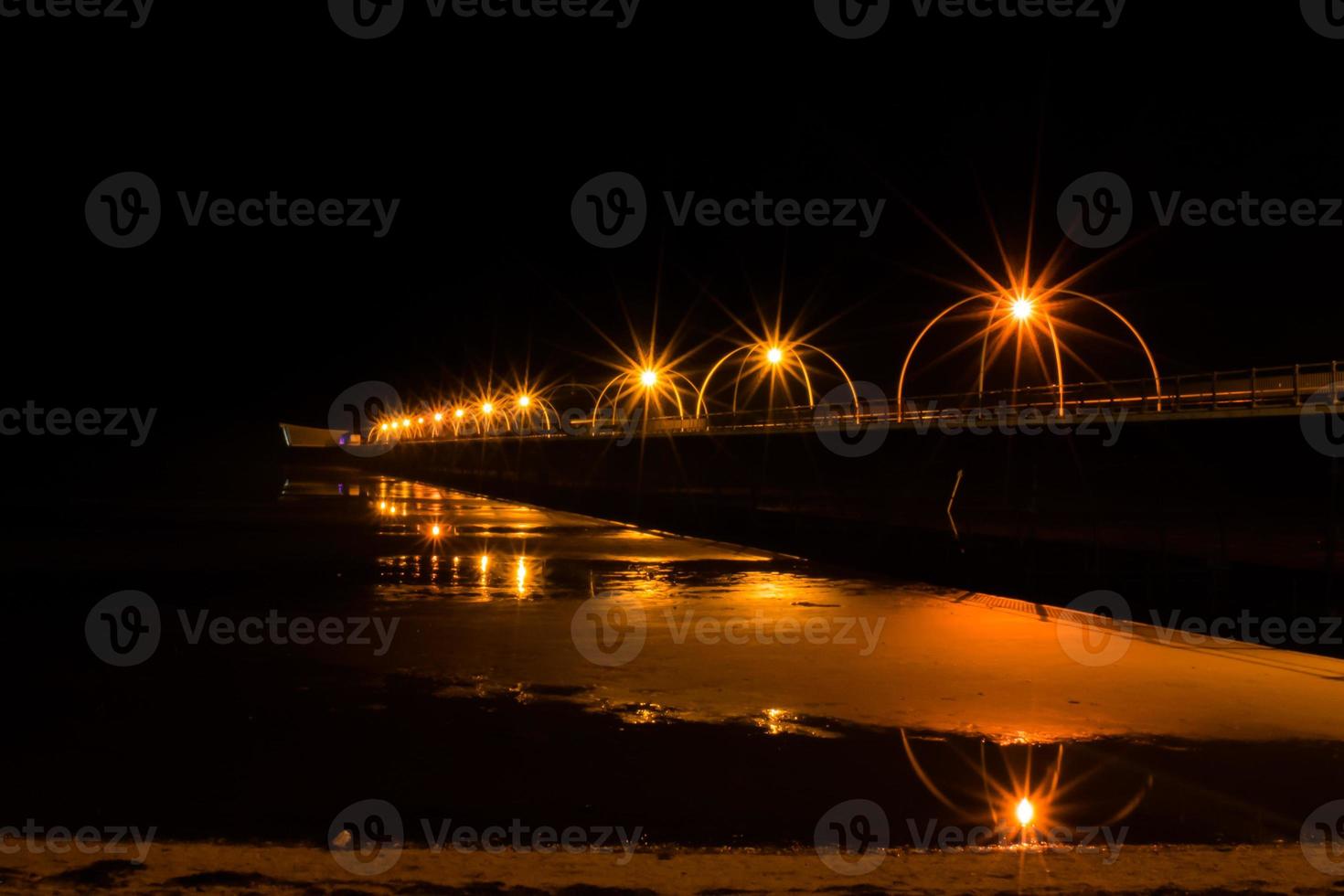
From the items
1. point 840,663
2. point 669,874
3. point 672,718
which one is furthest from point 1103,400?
point 669,874

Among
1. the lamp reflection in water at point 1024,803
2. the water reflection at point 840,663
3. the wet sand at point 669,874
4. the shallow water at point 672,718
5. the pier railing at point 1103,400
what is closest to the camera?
the wet sand at point 669,874

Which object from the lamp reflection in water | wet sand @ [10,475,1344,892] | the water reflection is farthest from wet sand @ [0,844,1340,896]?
the water reflection

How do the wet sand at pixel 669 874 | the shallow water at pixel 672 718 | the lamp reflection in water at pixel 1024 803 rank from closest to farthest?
the wet sand at pixel 669 874, the lamp reflection in water at pixel 1024 803, the shallow water at pixel 672 718

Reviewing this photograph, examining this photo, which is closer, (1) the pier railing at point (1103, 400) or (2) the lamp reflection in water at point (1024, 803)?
(2) the lamp reflection in water at point (1024, 803)

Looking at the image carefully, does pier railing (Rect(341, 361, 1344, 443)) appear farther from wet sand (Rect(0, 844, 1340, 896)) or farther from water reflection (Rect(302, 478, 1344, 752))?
wet sand (Rect(0, 844, 1340, 896))

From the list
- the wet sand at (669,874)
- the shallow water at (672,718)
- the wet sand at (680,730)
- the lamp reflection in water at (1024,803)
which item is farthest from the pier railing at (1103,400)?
the wet sand at (669,874)

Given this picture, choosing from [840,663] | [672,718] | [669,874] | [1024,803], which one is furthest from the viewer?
[840,663]

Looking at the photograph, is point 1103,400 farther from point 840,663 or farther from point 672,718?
point 672,718

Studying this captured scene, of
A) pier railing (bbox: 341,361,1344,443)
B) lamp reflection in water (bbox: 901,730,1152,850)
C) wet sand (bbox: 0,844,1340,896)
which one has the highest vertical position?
pier railing (bbox: 341,361,1344,443)

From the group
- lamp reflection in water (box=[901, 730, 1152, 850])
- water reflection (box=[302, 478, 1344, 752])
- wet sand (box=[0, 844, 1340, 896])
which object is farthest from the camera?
water reflection (box=[302, 478, 1344, 752])

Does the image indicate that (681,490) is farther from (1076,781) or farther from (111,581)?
(1076,781)

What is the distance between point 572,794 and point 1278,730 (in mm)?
6745

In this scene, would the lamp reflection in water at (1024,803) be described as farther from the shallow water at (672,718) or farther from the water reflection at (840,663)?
the water reflection at (840,663)

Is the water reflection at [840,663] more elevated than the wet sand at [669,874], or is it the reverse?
the water reflection at [840,663]
